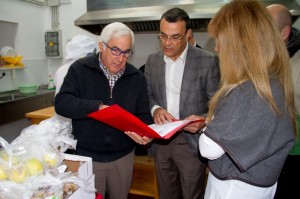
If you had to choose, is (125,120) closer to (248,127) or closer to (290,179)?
(248,127)

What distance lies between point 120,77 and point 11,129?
231 centimetres

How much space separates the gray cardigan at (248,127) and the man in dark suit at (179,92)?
0.56 meters

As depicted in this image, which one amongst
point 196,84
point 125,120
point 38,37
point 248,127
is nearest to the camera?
point 248,127

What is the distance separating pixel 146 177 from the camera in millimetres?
2387

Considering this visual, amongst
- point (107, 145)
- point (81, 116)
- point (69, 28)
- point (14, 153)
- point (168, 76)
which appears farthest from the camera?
point (69, 28)

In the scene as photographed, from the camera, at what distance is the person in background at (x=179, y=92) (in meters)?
1.46

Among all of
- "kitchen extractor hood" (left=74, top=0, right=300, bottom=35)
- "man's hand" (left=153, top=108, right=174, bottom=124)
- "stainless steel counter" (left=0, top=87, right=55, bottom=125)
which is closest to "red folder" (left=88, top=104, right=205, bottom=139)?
"man's hand" (left=153, top=108, right=174, bottom=124)

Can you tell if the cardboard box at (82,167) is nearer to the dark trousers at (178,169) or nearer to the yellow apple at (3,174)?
the yellow apple at (3,174)

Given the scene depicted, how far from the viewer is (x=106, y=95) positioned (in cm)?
130

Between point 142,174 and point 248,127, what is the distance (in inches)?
71.0

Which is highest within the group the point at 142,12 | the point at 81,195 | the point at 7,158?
the point at 142,12


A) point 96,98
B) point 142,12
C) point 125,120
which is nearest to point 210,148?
point 125,120

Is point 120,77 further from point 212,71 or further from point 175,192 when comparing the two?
point 175,192

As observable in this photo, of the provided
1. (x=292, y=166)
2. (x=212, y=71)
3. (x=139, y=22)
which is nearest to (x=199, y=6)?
(x=139, y=22)
